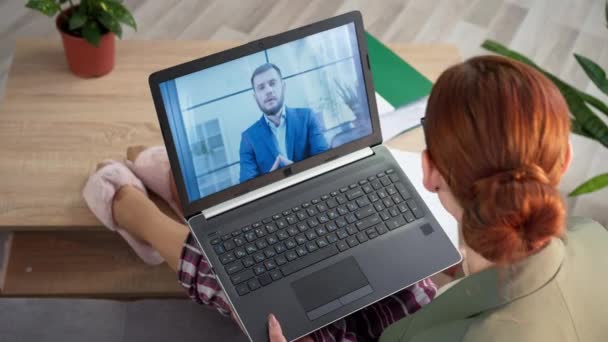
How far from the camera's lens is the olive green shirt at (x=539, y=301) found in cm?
97

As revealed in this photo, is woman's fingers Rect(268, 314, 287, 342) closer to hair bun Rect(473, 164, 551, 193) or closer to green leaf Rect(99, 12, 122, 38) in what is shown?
hair bun Rect(473, 164, 551, 193)

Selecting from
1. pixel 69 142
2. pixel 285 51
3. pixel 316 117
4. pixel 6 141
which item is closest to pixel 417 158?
pixel 316 117

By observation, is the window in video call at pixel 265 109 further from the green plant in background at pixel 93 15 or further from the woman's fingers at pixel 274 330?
the green plant in background at pixel 93 15

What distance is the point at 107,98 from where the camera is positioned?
1.57 meters

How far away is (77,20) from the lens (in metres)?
1.53

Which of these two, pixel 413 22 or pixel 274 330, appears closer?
pixel 274 330

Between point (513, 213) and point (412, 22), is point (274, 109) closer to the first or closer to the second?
point (513, 213)

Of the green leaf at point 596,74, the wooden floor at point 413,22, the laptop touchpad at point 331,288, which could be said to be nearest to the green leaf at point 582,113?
the green leaf at point 596,74

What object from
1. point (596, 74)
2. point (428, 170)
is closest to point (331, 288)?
point (428, 170)

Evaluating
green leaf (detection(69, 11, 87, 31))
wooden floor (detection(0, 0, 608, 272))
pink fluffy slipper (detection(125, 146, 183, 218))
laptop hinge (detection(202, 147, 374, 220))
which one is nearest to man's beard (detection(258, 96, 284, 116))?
laptop hinge (detection(202, 147, 374, 220))

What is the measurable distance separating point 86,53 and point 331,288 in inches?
29.0

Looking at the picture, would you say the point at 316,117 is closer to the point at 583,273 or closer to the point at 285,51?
the point at 285,51

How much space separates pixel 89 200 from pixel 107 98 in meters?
0.27

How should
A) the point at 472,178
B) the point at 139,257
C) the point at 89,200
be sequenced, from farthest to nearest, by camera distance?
the point at 139,257
the point at 89,200
the point at 472,178
